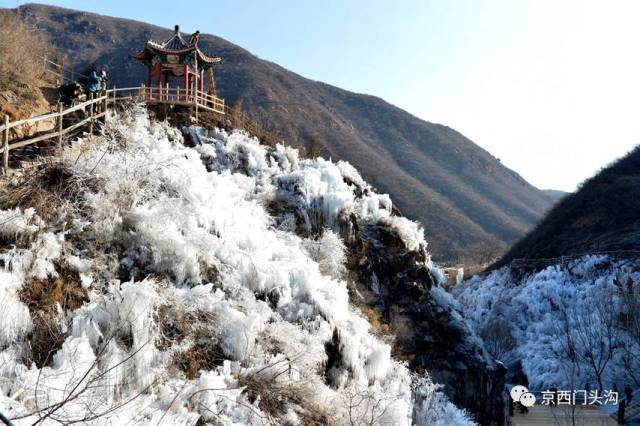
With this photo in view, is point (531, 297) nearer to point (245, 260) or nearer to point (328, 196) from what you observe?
point (328, 196)

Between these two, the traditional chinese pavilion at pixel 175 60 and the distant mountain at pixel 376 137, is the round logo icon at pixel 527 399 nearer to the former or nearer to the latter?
the traditional chinese pavilion at pixel 175 60

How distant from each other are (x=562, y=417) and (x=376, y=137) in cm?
10849

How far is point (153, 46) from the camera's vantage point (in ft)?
76.1

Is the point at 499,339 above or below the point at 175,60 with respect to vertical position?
below

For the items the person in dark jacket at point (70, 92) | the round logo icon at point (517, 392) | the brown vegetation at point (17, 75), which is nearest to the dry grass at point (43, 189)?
the brown vegetation at point (17, 75)

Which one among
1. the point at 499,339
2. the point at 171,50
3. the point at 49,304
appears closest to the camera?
the point at 49,304

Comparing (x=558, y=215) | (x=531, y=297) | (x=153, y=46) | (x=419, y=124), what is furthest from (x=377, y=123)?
(x=153, y=46)

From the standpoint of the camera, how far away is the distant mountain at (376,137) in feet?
291

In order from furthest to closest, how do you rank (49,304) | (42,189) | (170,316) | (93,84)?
1. (93,84)
2. (42,189)
3. (170,316)
4. (49,304)

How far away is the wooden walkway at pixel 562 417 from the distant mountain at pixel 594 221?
55.1ft

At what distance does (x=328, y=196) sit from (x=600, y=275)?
24146 millimetres

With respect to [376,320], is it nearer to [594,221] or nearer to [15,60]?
[15,60]

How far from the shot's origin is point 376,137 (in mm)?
126688

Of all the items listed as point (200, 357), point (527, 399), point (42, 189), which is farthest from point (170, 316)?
point (527, 399)
